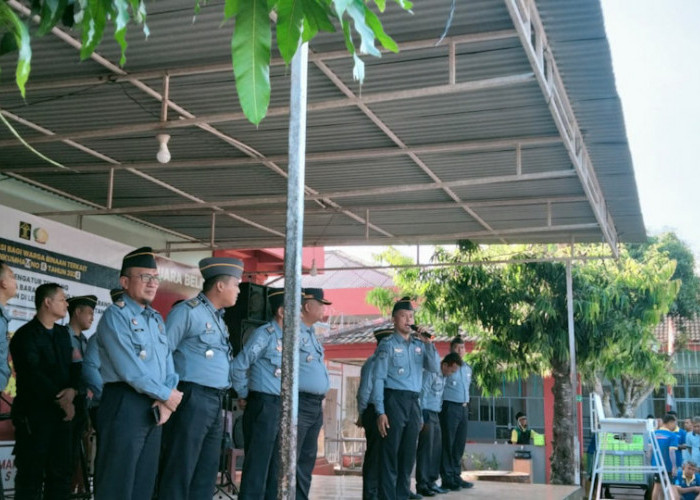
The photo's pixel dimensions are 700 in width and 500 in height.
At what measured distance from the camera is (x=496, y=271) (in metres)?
14.4

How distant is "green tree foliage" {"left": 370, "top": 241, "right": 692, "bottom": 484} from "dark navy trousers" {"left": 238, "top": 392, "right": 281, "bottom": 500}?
325 inches

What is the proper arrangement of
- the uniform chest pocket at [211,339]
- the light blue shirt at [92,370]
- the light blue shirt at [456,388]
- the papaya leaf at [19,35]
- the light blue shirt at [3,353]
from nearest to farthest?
the papaya leaf at [19,35] → the uniform chest pocket at [211,339] → the light blue shirt at [3,353] → the light blue shirt at [92,370] → the light blue shirt at [456,388]

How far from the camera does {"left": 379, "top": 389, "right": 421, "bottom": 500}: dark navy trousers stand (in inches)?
267

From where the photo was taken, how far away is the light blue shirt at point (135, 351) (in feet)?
13.4

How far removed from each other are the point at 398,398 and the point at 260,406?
5.95ft

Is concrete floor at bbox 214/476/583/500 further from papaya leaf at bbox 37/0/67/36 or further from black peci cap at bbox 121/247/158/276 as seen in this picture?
papaya leaf at bbox 37/0/67/36

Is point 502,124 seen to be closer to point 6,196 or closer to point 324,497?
point 324,497

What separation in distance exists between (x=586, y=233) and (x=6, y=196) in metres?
7.15

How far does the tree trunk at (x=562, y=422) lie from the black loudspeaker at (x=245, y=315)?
21.1ft

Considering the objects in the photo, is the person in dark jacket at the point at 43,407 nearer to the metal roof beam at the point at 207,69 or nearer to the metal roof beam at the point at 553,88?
the metal roof beam at the point at 207,69

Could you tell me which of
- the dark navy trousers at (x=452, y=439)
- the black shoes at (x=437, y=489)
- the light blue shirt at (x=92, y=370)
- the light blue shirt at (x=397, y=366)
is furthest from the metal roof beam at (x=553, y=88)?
the light blue shirt at (x=92, y=370)

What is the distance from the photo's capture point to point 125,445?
4043 millimetres

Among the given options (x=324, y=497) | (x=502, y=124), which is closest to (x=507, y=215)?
(x=502, y=124)

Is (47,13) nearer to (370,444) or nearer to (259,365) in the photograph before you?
(259,365)
